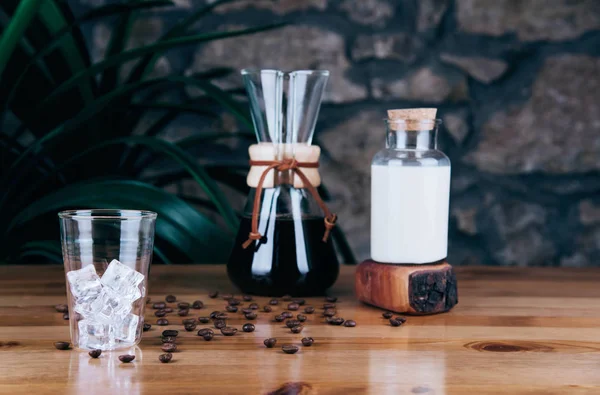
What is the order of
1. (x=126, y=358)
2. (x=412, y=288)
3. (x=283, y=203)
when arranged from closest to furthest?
(x=126, y=358)
(x=412, y=288)
(x=283, y=203)

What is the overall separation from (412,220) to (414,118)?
0.14 meters

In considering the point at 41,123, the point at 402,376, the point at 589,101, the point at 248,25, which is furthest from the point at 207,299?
the point at 589,101

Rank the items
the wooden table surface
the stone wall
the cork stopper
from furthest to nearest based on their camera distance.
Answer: the stone wall < the cork stopper < the wooden table surface

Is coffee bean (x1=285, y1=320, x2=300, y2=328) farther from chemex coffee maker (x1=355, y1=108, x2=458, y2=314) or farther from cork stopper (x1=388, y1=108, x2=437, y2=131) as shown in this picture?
cork stopper (x1=388, y1=108, x2=437, y2=131)

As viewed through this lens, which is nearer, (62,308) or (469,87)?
(62,308)

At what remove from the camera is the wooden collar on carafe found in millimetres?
1019

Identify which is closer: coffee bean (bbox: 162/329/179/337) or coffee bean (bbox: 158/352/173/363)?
coffee bean (bbox: 158/352/173/363)

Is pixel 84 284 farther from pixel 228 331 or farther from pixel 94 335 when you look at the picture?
pixel 228 331

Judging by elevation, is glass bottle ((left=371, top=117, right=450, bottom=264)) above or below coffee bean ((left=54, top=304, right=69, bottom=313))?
above

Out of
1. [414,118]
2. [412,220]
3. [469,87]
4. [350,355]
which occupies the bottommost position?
[350,355]

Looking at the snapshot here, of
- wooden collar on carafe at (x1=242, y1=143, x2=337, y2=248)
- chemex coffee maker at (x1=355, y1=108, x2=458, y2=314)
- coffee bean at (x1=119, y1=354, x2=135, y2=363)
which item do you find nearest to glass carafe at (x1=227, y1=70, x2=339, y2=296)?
wooden collar on carafe at (x1=242, y1=143, x2=337, y2=248)

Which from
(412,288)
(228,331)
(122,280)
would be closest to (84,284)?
(122,280)

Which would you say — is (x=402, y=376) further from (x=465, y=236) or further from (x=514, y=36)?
(x=514, y=36)

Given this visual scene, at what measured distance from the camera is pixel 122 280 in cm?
75
